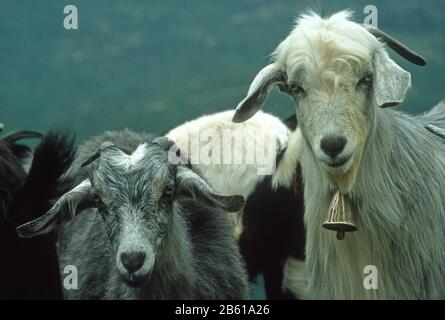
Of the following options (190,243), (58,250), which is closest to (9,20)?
(58,250)

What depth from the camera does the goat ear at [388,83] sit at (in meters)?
5.67

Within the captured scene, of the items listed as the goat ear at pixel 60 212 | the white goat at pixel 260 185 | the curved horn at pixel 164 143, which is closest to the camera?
the goat ear at pixel 60 212

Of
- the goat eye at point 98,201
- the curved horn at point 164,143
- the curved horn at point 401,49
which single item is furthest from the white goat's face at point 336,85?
the goat eye at point 98,201

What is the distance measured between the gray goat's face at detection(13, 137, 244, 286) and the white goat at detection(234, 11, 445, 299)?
0.53 m

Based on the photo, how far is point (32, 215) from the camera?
6969 mm

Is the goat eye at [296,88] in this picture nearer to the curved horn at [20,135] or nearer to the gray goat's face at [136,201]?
the gray goat's face at [136,201]

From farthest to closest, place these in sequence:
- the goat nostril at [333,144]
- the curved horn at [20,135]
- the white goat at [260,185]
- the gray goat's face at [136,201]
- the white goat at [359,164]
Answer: the curved horn at [20,135], the white goat at [260,185], the gray goat's face at [136,201], the white goat at [359,164], the goat nostril at [333,144]

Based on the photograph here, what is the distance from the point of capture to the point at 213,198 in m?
6.26

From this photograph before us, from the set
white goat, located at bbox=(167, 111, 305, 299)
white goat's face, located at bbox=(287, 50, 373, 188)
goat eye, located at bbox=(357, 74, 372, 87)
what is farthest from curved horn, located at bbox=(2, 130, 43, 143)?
goat eye, located at bbox=(357, 74, 372, 87)

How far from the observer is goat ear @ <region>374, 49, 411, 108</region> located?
567cm

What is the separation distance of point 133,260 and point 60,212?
69cm

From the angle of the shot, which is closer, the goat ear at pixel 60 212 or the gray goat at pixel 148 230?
the gray goat at pixel 148 230

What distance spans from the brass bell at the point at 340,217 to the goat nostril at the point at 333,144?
457mm

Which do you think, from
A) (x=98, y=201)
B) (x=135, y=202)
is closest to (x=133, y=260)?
(x=135, y=202)
